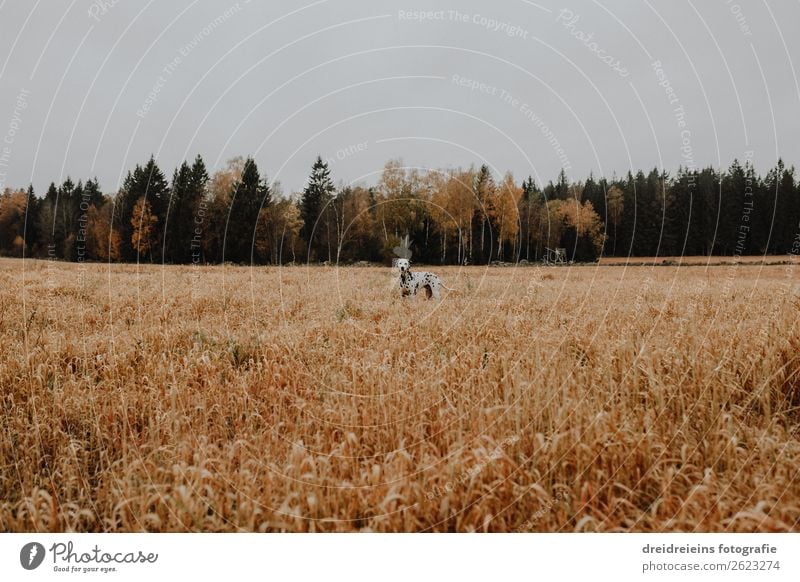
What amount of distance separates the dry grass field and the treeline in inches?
712

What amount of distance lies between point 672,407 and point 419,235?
109 ft

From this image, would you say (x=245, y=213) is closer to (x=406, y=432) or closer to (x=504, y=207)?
(x=504, y=207)

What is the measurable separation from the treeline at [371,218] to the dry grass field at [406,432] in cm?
1808

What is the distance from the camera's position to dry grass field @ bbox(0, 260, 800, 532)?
297 cm

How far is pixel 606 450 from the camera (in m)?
3.21

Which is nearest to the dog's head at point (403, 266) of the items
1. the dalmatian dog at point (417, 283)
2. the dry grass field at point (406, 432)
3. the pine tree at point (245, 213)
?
the dalmatian dog at point (417, 283)

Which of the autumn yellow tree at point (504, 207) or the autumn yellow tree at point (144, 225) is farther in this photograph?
the autumn yellow tree at point (144, 225)

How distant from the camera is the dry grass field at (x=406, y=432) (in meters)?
2.97

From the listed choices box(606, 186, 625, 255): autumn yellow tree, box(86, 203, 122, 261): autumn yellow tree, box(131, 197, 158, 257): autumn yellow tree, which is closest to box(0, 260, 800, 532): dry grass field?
box(131, 197, 158, 257): autumn yellow tree

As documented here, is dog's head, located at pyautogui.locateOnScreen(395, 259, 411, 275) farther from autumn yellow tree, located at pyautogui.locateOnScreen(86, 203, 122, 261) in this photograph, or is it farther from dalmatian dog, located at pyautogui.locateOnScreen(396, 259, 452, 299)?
autumn yellow tree, located at pyautogui.locateOnScreen(86, 203, 122, 261)

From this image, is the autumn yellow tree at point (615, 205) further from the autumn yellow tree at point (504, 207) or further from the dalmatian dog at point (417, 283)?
the dalmatian dog at point (417, 283)

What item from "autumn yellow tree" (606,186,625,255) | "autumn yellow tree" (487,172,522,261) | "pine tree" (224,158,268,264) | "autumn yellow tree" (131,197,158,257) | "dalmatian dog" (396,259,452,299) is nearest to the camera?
"dalmatian dog" (396,259,452,299)

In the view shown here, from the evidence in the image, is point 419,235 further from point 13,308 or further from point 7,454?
point 7,454

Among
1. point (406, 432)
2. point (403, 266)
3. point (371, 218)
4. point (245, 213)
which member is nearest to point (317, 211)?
point (245, 213)
